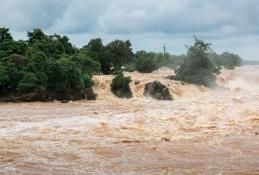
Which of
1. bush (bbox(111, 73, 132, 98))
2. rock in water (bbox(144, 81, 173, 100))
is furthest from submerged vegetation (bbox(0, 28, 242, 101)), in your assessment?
rock in water (bbox(144, 81, 173, 100))

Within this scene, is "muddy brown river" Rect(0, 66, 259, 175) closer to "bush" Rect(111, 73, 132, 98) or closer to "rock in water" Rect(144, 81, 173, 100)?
"rock in water" Rect(144, 81, 173, 100)

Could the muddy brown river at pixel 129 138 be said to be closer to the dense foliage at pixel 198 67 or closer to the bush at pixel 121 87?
the bush at pixel 121 87

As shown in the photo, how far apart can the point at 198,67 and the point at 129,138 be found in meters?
22.3

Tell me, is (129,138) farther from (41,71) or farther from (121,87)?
(121,87)

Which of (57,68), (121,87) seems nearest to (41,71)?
(57,68)

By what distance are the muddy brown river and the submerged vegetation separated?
1.45 metres

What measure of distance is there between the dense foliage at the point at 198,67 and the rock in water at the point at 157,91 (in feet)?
19.7

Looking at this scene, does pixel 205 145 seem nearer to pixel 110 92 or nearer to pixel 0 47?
pixel 110 92

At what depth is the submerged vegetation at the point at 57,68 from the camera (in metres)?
28.7

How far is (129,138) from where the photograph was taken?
56.1 feet

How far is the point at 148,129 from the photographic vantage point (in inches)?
746

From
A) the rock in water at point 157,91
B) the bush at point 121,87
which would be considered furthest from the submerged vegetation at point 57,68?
the rock in water at point 157,91

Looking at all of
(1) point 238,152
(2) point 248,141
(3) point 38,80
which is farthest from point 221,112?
(3) point 38,80

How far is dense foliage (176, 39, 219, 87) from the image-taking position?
37844mm
